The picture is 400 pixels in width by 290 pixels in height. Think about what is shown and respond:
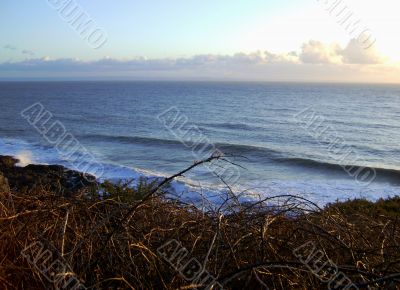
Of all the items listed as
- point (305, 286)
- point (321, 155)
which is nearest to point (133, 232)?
point (305, 286)

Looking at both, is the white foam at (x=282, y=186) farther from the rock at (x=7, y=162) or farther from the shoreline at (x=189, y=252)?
the shoreline at (x=189, y=252)

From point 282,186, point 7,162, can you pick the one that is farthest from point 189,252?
point 7,162

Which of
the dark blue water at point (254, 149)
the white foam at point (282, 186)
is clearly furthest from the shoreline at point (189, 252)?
the white foam at point (282, 186)

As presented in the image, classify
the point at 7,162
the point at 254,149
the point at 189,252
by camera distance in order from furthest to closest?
the point at 254,149 < the point at 7,162 < the point at 189,252

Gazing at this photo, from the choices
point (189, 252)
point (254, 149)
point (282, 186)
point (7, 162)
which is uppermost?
point (189, 252)

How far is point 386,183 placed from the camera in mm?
22391

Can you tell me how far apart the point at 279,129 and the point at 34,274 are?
134 feet

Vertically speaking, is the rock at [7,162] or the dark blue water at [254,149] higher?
the rock at [7,162]

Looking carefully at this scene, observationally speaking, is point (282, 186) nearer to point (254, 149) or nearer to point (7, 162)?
point (254, 149)

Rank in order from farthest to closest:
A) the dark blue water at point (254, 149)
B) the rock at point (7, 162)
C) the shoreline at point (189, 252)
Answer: the rock at point (7, 162) < the dark blue water at point (254, 149) < the shoreline at point (189, 252)

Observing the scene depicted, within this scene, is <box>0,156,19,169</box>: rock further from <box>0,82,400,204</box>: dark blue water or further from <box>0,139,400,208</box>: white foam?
<box>0,82,400,204</box>: dark blue water

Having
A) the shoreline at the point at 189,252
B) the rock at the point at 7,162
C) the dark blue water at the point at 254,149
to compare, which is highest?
the shoreline at the point at 189,252

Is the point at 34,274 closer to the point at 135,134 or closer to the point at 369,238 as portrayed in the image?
the point at 369,238

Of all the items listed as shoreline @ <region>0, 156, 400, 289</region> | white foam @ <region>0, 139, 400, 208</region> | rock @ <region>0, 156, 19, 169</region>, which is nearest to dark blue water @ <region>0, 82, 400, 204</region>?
white foam @ <region>0, 139, 400, 208</region>
